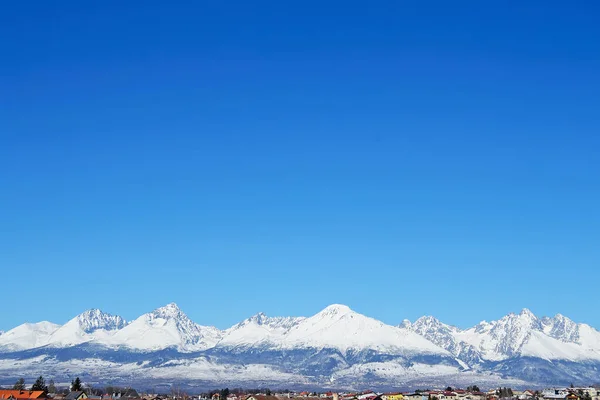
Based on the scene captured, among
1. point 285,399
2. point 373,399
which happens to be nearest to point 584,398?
point 373,399

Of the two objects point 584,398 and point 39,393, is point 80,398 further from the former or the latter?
point 584,398

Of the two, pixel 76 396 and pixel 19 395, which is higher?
pixel 19 395

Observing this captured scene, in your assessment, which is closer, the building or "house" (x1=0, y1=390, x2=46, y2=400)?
"house" (x1=0, y1=390, x2=46, y2=400)

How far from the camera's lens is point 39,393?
495ft

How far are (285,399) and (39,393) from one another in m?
60.9

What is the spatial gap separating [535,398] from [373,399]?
40.6 metres

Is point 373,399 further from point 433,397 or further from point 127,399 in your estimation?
point 127,399

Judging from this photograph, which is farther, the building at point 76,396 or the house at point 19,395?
the building at point 76,396

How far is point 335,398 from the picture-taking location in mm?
198500

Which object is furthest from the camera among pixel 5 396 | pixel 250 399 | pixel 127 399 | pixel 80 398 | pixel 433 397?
pixel 433 397

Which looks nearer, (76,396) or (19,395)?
(19,395)

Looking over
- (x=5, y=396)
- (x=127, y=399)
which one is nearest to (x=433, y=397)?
(x=127, y=399)

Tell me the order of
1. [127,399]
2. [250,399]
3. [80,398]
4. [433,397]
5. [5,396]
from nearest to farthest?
[5,396] → [80,398] → [250,399] → [127,399] → [433,397]

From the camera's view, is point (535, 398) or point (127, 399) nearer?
point (127, 399)
